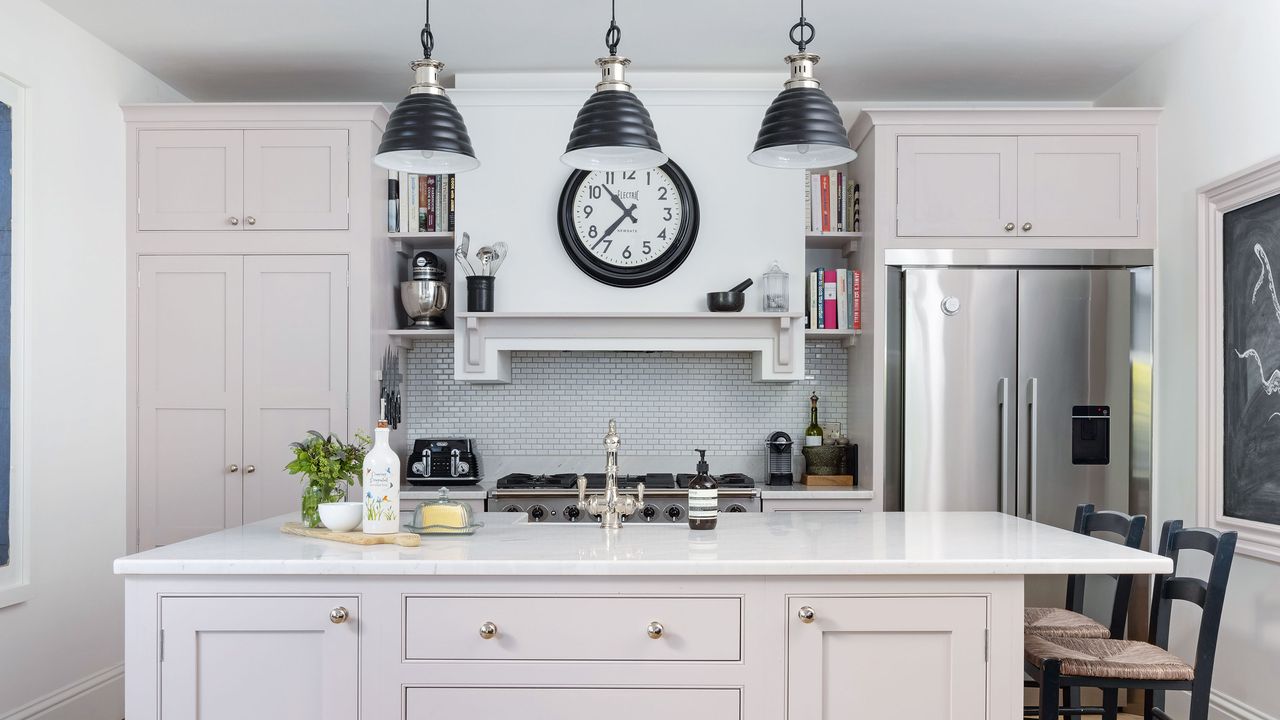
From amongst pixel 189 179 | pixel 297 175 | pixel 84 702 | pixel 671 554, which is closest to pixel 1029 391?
pixel 671 554

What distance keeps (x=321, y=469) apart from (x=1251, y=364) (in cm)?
327

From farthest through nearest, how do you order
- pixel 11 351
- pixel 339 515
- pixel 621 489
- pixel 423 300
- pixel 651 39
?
pixel 423 300
pixel 621 489
pixel 651 39
pixel 11 351
pixel 339 515

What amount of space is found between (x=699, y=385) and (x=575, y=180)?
1236mm

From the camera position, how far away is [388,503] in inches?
94.5

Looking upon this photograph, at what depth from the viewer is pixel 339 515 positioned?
2506 millimetres

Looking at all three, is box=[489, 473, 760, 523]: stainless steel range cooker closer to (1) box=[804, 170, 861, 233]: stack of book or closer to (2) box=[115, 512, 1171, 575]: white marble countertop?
(1) box=[804, 170, 861, 233]: stack of book

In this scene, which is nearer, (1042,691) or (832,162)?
(1042,691)

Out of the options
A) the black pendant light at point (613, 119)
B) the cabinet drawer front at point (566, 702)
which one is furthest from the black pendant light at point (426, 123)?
the cabinet drawer front at point (566, 702)

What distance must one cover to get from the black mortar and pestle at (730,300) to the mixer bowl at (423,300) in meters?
1.31

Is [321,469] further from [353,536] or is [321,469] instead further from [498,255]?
[498,255]

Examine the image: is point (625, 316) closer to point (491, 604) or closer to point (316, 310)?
point (316, 310)

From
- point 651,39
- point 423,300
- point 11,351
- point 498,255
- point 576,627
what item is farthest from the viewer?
point 423,300

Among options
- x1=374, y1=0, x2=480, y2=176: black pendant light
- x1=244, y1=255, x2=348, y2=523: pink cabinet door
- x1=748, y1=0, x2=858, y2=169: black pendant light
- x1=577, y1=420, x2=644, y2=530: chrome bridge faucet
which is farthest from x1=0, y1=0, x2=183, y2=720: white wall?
x1=748, y1=0, x2=858, y2=169: black pendant light

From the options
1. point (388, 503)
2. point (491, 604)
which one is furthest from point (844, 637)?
point (388, 503)
